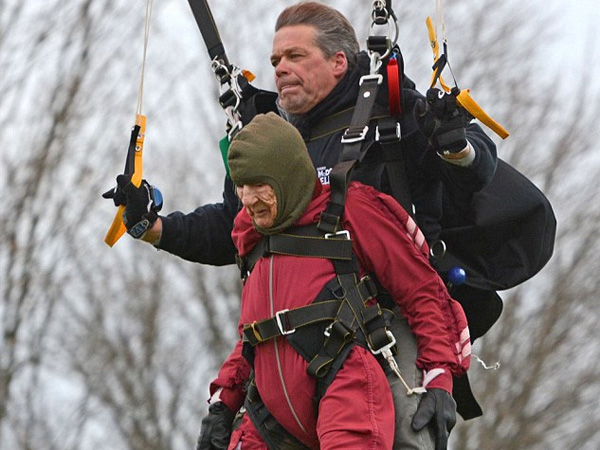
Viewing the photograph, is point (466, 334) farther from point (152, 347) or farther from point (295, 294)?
point (152, 347)

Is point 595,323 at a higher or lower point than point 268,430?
higher

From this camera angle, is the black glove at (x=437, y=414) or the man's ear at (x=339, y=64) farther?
the man's ear at (x=339, y=64)

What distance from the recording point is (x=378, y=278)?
424 centimetres

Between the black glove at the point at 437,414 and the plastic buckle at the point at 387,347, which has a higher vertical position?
the plastic buckle at the point at 387,347

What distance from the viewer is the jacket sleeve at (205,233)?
4.65m

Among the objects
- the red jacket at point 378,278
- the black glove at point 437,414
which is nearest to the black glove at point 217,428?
the red jacket at point 378,278

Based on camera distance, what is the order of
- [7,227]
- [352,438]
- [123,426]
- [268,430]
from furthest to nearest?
[123,426], [7,227], [268,430], [352,438]

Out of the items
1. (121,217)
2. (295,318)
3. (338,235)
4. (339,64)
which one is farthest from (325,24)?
(295,318)

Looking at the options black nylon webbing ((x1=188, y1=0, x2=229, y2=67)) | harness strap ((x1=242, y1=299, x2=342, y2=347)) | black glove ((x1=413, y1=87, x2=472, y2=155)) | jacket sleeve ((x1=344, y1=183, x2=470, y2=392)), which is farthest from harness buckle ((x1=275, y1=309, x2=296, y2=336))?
black nylon webbing ((x1=188, y1=0, x2=229, y2=67))

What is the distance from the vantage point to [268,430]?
423 centimetres

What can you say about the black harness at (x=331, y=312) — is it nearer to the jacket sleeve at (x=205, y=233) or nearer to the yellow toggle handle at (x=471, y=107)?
the yellow toggle handle at (x=471, y=107)

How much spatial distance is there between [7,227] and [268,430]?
6.53 meters

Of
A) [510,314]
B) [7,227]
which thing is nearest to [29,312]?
[7,227]

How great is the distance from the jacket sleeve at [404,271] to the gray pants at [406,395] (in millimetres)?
31
